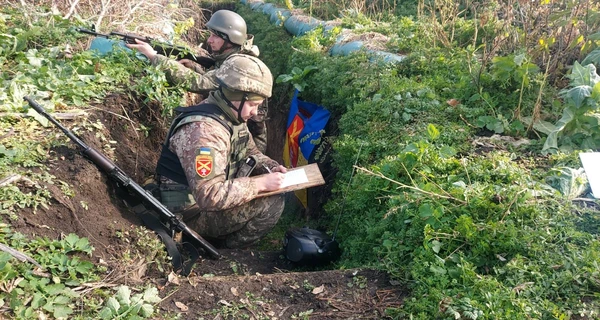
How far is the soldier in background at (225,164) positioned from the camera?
3.79m

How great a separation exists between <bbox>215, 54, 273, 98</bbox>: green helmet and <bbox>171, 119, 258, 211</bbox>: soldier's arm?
0.35 metres

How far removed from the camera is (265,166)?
4.64 m

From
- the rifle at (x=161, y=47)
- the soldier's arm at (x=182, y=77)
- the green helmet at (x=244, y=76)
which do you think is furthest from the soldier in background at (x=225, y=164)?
the rifle at (x=161, y=47)

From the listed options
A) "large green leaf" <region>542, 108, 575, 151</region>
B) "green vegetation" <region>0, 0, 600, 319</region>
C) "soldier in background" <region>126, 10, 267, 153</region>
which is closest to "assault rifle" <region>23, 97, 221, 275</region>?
"green vegetation" <region>0, 0, 600, 319</region>

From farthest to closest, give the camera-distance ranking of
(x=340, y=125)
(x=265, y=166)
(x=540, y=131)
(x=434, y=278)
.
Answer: (x=340, y=125) < (x=265, y=166) < (x=540, y=131) < (x=434, y=278)

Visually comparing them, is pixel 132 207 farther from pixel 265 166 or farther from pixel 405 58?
pixel 405 58

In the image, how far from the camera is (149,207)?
13.2 feet

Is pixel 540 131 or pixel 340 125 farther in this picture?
pixel 340 125

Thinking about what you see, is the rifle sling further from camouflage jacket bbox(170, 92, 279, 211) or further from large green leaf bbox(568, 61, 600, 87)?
large green leaf bbox(568, 61, 600, 87)

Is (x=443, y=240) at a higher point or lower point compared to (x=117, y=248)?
higher

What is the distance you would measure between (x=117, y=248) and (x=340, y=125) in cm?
252

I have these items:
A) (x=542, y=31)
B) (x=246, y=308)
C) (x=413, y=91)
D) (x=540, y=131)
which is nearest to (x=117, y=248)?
(x=246, y=308)

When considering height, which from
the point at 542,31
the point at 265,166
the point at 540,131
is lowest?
the point at 265,166

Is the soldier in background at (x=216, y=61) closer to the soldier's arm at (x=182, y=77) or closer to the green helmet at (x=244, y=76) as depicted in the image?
the soldier's arm at (x=182, y=77)
